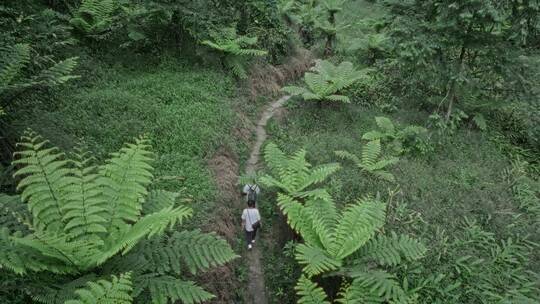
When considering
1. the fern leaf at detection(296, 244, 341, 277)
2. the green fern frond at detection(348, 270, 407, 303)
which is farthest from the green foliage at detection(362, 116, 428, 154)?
the green fern frond at detection(348, 270, 407, 303)

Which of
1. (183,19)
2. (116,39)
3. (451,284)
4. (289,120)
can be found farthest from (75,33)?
(451,284)

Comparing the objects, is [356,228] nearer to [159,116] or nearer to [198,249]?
[198,249]

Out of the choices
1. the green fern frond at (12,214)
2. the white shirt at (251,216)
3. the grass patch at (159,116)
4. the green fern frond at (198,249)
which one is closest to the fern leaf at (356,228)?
the white shirt at (251,216)

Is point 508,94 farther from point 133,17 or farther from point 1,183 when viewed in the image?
point 1,183

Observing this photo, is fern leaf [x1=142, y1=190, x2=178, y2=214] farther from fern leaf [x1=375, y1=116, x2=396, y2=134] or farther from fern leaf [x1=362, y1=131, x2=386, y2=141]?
fern leaf [x1=375, y1=116, x2=396, y2=134]

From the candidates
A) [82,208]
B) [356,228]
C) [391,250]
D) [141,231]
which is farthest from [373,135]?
[82,208]

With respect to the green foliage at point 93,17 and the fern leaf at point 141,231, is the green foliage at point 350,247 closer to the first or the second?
the fern leaf at point 141,231
